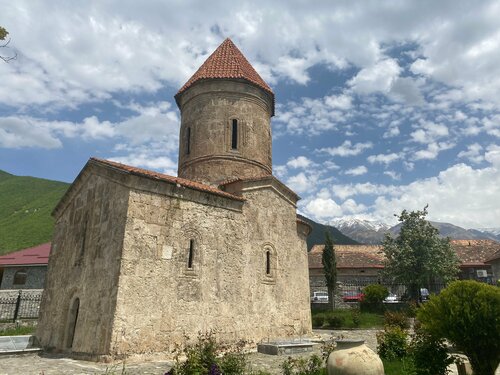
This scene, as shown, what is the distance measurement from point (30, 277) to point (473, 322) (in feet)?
71.7

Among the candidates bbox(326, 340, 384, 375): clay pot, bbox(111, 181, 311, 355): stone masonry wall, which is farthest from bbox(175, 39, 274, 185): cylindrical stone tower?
bbox(326, 340, 384, 375): clay pot

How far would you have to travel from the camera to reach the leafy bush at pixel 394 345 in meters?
8.11

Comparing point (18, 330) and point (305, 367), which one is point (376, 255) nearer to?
point (18, 330)

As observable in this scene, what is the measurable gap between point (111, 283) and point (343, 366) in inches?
204

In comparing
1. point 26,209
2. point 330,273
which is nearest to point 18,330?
point 330,273

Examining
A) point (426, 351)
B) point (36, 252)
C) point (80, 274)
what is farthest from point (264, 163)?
point (36, 252)

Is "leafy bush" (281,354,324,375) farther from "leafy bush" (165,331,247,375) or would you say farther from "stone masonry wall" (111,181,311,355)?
"stone masonry wall" (111,181,311,355)

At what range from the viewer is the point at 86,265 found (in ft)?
30.3

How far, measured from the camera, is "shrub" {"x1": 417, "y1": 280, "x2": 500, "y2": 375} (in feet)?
19.5

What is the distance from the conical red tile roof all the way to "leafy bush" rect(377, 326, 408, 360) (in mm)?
9779

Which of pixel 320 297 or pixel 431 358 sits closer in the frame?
pixel 431 358

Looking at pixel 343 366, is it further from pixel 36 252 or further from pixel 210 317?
pixel 36 252

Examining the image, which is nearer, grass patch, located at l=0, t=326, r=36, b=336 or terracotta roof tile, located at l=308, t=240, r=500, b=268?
grass patch, located at l=0, t=326, r=36, b=336

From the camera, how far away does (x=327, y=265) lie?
22688 millimetres
